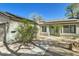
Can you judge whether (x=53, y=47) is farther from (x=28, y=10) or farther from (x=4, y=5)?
(x=4, y=5)

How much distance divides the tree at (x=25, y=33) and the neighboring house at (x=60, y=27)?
5.3 inches

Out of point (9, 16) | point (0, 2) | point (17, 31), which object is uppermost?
point (0, 2)

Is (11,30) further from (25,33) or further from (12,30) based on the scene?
(25,33)

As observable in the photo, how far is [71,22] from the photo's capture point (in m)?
4.20

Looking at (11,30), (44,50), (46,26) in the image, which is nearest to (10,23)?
(11,30)

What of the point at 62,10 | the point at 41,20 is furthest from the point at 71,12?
the point at 41,20

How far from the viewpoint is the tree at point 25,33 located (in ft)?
13.8

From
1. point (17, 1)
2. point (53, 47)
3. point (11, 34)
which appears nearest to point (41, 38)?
point (53, 47)

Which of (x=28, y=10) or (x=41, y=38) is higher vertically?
(x=28, y=10)

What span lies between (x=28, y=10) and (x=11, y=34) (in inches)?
21.7

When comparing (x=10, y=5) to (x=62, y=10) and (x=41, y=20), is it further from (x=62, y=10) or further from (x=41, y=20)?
(x=62, y=10)

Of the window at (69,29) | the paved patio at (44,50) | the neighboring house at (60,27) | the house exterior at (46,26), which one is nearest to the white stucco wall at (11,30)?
the house exterior at (46,26)

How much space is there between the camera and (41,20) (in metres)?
4.25

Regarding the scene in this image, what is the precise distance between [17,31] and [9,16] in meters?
→ 0.32
